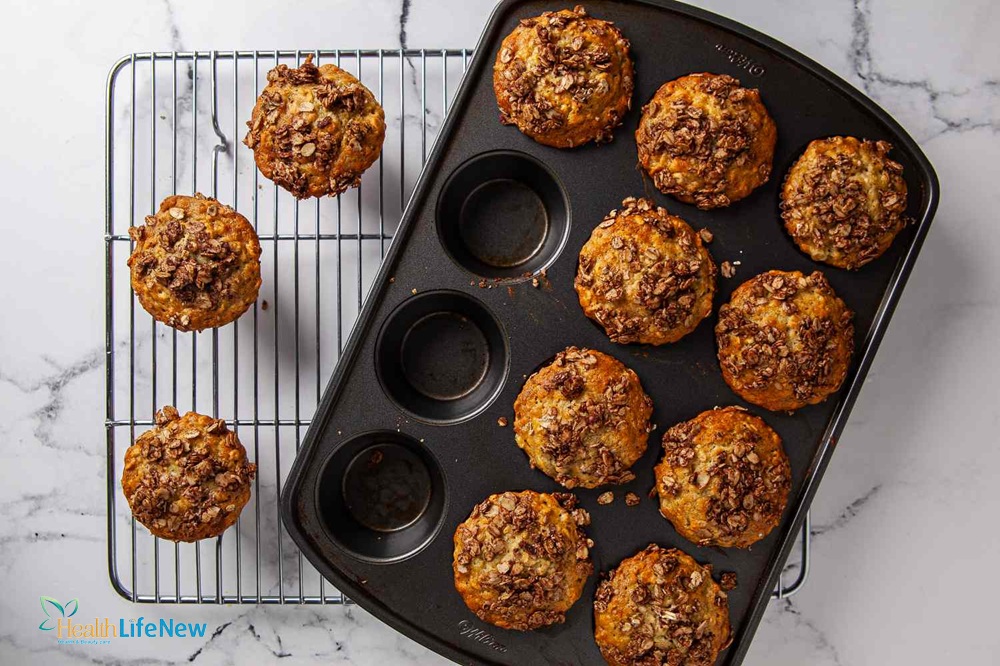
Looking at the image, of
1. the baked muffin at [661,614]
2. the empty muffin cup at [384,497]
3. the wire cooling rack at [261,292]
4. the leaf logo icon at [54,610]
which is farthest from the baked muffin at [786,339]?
the leaf logo icon at [54,610]

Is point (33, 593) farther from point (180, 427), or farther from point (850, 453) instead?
point (850, 453)

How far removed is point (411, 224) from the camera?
198 centimetres

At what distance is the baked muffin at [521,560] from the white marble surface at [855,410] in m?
0.62

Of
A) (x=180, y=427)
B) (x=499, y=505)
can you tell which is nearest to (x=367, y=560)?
(x=499, y=505)

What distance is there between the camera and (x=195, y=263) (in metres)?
1.94

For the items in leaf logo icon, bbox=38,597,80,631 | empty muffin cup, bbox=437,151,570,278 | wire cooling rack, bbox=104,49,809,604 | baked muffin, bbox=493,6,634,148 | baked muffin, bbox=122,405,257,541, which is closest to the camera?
baked muffin, bbox=493,6,634,148

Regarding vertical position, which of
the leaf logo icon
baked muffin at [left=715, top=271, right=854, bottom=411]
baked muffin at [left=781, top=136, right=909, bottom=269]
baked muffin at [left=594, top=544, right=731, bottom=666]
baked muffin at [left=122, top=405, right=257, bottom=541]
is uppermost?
baked muffin at [left=781, top=136, right=909, bottom=269]

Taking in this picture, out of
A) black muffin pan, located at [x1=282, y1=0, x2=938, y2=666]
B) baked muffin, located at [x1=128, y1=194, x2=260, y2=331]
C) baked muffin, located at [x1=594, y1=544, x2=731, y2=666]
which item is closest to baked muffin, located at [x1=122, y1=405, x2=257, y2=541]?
black muffin pan, located at [x1=282, y1=0, x2=938, y2=666]

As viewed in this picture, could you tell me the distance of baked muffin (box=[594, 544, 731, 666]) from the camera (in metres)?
1.93

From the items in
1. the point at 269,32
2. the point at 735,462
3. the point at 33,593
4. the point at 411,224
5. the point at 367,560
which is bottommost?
the point at 33,593

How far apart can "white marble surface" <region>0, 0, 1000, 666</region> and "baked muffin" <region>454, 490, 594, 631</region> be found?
2.04 feet

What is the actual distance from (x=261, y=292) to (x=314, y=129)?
2.01 ft

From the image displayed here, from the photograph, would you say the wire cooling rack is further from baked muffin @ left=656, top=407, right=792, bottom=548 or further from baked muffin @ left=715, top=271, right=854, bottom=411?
baked muffin @ left=715, top=271, right=854, bottom=411

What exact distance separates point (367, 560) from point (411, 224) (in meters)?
0.90
